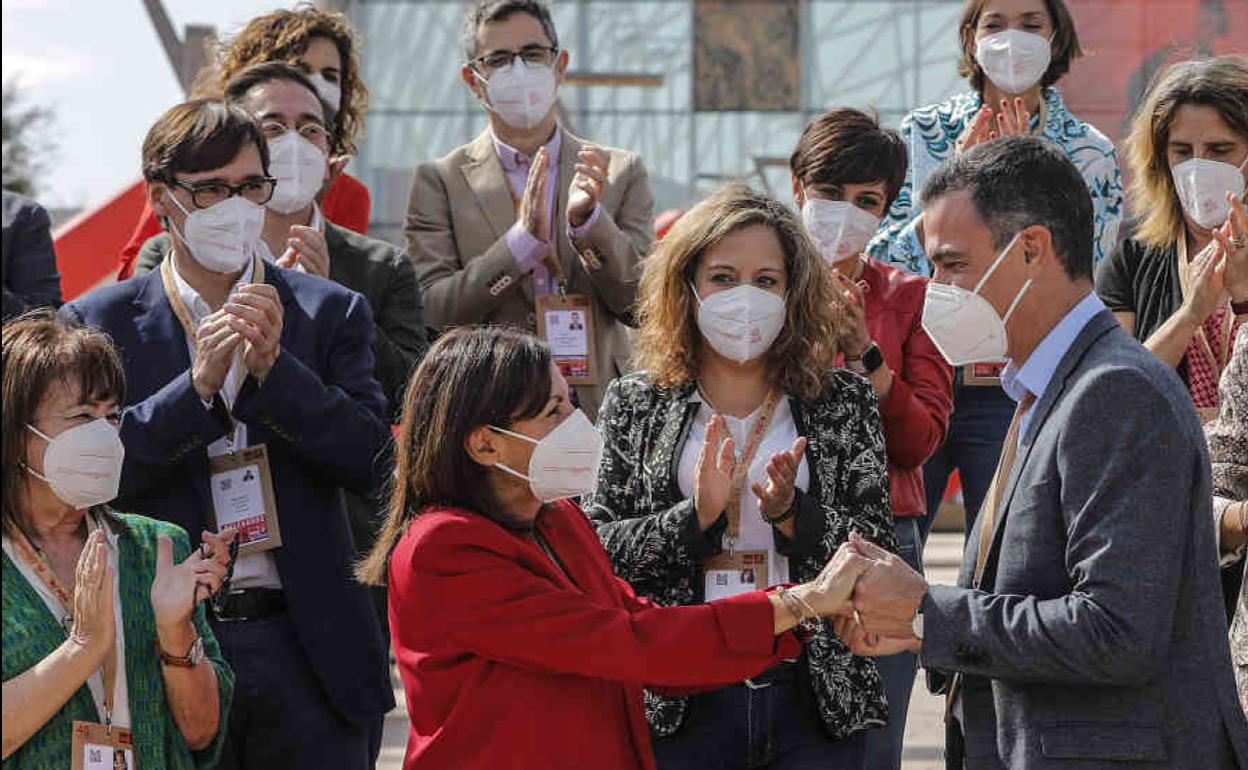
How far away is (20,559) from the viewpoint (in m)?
3.72

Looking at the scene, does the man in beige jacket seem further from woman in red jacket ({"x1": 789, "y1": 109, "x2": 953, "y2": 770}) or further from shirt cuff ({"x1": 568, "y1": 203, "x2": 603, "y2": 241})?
woman in red jacket ({"x1": 789, "y1": 109, "x2": 953, "y2": 770})

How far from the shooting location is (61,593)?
3.72 metres

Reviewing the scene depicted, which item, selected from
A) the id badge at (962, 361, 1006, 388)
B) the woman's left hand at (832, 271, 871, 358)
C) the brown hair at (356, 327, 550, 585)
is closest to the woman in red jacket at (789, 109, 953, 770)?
the woman's left hand at (832, 271, 871, 358)

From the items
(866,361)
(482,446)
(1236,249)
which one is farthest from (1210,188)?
(482,446)

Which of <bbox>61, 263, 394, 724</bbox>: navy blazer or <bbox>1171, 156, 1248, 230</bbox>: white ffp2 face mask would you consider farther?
<bbox>1171, 156, 1248, 230</bbox>: white ffp2 face mask

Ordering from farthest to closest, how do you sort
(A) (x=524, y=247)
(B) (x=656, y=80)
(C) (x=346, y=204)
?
(B) (x=656, y=80) < (C) (x=346, y=204) < (A) (x=524, y=247)

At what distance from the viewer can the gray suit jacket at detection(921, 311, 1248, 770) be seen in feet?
10.6

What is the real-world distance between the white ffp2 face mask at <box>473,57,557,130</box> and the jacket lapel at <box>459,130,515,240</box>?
0.15m

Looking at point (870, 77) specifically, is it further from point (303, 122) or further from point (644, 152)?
point (303, 122)

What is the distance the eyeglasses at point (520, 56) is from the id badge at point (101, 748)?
109 inches

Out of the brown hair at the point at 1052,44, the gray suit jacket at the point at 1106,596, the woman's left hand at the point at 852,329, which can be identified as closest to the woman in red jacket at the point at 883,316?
the woman's left hand at the point at 852,329

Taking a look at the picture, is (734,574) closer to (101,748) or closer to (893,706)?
(893,706)

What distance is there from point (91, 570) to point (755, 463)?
159 centimetres

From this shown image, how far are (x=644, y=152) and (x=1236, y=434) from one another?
61.2 ft
